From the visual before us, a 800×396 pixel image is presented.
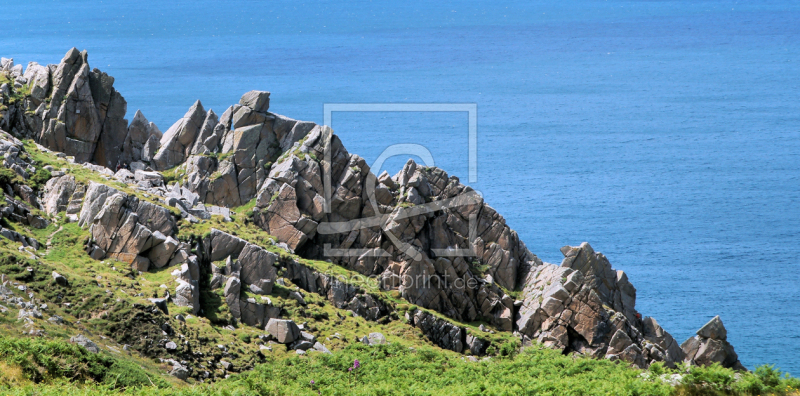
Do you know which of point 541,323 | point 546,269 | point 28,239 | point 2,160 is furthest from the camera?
point 546,269

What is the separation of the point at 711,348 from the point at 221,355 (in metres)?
43.9

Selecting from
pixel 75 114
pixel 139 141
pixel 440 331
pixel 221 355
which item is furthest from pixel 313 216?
pixel 75 114

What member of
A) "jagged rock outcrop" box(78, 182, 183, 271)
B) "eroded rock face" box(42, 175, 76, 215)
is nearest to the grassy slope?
"jagged rock outcrop" box(78, 182, 183, 271)

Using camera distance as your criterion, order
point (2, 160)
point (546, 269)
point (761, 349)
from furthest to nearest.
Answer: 1. point (761, 349)
2. point (546, 269)
3. point (2, 160)

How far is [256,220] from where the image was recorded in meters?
72.2

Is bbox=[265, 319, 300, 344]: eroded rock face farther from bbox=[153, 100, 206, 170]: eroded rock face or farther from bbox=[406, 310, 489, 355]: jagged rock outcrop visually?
bbox=[153, 100, 206, 170]: eroded rock face

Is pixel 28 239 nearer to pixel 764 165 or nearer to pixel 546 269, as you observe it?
pixel 546 269

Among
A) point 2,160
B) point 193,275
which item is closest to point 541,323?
point 193,275

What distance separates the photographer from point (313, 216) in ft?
239

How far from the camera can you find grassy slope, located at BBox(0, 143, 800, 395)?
134ft

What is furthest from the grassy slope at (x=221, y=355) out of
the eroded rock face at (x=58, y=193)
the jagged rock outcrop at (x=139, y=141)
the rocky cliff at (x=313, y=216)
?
the jagged rock outcrop at (x=139, y=141)

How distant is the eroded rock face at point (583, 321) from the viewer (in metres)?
68.8

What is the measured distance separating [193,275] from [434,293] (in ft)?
71.5

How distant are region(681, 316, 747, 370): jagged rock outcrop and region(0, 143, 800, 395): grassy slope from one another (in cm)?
1831
